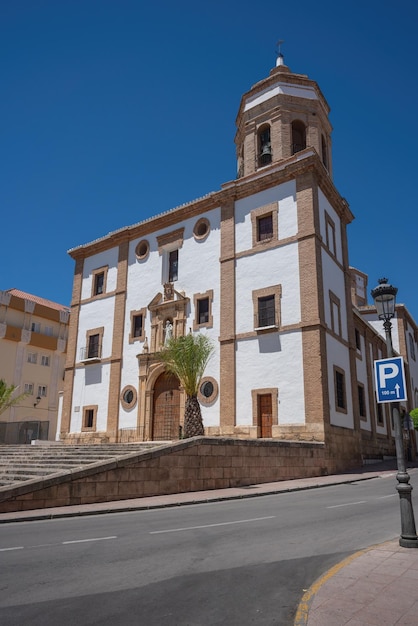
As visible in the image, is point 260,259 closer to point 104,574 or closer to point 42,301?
point 104,574

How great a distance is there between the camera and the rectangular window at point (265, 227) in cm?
2392

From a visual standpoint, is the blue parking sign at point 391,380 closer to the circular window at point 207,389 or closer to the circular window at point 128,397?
the circular window at point 207,389

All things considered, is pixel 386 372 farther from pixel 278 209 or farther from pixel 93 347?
pixel 93 347

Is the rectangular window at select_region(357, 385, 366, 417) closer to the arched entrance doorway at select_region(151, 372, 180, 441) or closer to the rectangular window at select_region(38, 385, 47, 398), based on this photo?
the arched entrance doorway at select_region(151, 372, 180, 441)

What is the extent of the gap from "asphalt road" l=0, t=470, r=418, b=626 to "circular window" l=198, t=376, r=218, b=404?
1188 centimetres

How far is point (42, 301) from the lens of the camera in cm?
4684

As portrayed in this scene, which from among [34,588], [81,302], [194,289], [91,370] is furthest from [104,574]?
[81,302]

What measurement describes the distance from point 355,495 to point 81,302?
22266 millimetres

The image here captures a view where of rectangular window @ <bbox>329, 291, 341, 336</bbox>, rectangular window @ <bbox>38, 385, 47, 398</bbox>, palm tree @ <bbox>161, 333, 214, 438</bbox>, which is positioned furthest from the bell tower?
rectangular window @ <bbox>38, 385, 47, 398</bbox>

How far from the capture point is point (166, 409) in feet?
82.2

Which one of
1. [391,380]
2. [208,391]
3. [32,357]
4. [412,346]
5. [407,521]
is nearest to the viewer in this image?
[407,521]

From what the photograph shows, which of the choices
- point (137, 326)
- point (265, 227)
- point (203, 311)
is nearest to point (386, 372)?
point (265, 227)

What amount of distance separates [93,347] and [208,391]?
9.43 m

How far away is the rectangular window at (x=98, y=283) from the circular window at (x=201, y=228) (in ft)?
24.9
